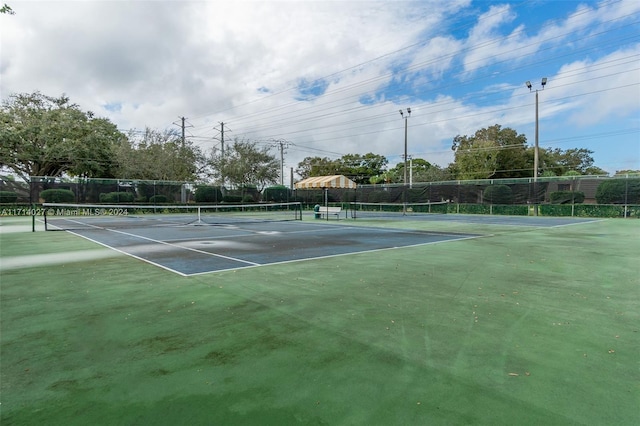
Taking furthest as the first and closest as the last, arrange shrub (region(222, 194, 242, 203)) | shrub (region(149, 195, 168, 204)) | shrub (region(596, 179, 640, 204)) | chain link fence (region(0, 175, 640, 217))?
shrub (region(222, 194, 242, 203))
shrub (region(149, 195, 168, 204))
chain link fence (region(0, 175, 640, 217))
shrub (region(596, 179, 640, 204))

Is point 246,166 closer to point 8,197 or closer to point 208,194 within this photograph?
A: point 208,194

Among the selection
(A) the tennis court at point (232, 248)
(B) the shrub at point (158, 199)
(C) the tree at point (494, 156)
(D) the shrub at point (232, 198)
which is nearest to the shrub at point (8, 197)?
(B) the shrub at point (158, 199)

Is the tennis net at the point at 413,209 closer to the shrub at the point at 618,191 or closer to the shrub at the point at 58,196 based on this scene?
the shrub at the point at 618,191

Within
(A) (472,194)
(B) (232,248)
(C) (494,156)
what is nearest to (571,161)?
(C) (494,156)

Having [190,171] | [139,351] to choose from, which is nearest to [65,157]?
[190,171]

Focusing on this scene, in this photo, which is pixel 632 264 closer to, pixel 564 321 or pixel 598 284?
pixel 598 284

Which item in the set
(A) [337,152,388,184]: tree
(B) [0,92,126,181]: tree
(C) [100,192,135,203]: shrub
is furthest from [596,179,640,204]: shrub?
(A) [337,152,388,184]: tree

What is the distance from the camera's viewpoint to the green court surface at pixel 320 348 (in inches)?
85.4

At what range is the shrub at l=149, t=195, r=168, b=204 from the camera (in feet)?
85.5

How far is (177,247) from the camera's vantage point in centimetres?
882

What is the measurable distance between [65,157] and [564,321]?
37.1m

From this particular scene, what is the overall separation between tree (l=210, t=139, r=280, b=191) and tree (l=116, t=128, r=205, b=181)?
298cm

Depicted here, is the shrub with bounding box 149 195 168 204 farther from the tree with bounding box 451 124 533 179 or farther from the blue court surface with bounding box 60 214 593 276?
the tree with bounding box 451 124 533 179

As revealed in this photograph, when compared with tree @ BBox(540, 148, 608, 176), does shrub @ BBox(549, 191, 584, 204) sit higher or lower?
lower
